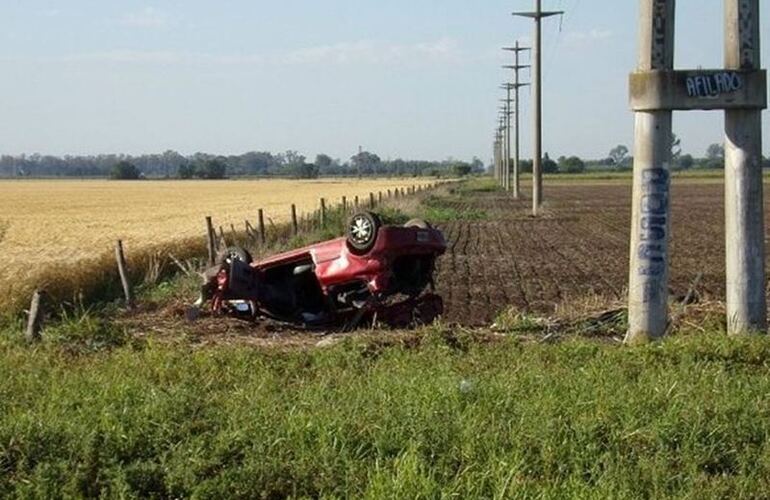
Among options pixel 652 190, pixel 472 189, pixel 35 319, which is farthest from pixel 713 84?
pixel 472 189

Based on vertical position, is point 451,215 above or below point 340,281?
below

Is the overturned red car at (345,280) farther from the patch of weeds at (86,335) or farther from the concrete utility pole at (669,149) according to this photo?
the concrete utility pole at (669,149)

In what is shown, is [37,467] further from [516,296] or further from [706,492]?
[516,296]

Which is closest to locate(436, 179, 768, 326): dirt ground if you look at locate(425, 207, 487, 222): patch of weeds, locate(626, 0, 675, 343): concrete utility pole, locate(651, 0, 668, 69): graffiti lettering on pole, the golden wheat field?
locate(425, 207, 487, 222): patch of weeds

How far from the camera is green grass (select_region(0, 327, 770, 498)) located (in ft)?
21.2

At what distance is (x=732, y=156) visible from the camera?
11.4 m

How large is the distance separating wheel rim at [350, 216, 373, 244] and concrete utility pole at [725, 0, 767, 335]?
364cm

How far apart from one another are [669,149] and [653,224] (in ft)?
2.40

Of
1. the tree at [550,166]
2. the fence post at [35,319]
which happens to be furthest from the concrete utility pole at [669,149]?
the tree at [550,166]

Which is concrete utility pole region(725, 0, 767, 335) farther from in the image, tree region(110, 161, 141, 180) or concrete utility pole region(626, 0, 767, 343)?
tree region(110, 161, 141, 180)

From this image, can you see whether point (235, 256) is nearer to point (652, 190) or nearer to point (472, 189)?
point (652, 190)

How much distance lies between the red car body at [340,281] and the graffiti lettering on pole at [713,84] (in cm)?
332

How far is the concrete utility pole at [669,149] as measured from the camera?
1114 cm

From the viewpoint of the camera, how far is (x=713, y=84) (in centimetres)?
1112
